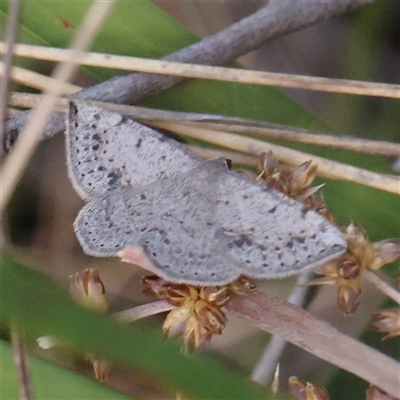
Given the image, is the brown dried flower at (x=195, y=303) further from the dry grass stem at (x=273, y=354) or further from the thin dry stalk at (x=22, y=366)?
the dry grass stem at (x=273, y=354)

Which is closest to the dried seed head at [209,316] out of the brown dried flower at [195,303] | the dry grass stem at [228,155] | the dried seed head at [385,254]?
the brown dried flower at [195,303]

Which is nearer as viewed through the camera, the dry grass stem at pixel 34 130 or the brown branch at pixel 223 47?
the dry grass stem at pixel 34 130

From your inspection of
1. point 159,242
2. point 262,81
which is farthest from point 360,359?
point 262,81

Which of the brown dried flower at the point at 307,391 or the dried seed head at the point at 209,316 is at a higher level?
the dried seed head at the point at 209,316

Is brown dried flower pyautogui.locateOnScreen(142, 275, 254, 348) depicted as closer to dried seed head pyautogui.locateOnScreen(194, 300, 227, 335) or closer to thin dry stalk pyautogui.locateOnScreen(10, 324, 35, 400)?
dried seed head pyautogui.locateOnScreen(194, 300, 227, 335)

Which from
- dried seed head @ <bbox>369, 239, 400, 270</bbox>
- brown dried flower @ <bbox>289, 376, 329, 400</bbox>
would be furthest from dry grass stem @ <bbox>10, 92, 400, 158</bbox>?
brown dried flower @ <bbox>289, 376, 329, 400</bbox>

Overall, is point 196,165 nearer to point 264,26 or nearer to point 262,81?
point 262,81
